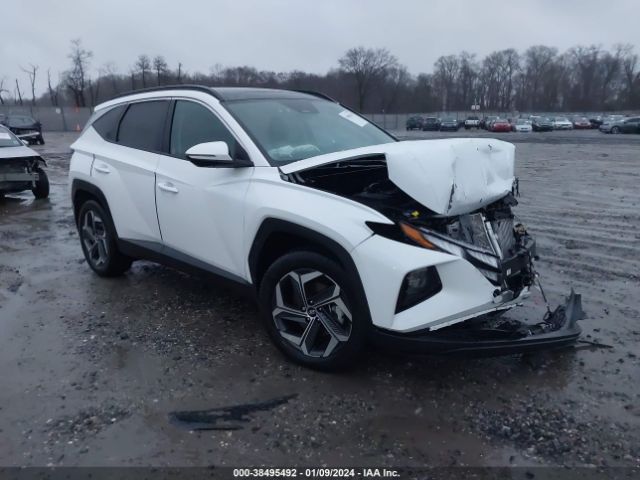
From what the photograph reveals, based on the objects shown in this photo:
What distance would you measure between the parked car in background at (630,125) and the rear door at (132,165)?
47028 millimetres

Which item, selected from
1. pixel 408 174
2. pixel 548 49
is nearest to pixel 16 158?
pixel 408 174

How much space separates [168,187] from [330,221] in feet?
5.52

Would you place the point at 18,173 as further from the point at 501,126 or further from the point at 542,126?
the point at 542,126

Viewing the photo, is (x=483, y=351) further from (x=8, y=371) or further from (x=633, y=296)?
(x=8, y=371)

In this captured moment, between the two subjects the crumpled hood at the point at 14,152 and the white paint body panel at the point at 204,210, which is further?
the crumpled hood at the point at 14,152

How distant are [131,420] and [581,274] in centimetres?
452

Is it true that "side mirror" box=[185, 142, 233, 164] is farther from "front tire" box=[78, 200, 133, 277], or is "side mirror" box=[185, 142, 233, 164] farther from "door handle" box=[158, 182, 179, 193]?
"front tire" box=[78, 200, 133, 277]

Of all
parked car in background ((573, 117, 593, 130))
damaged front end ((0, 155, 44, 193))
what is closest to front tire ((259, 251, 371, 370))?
damaged front end ((0, 155, 44, 193))

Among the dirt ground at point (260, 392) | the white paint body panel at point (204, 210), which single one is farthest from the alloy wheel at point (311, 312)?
the white paint body panel at point (204, 210)

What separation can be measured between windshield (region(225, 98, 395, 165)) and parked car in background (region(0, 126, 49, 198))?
7.89 meters

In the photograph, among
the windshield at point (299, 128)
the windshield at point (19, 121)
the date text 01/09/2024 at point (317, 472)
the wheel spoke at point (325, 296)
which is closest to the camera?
the date text 01/09/2024 at point (317, 472)

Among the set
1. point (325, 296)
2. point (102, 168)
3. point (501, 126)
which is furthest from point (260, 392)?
point (501, 126)

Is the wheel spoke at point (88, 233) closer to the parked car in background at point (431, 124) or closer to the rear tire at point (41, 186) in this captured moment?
the rear tire at point (41, 186)

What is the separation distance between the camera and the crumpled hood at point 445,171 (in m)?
3.11
